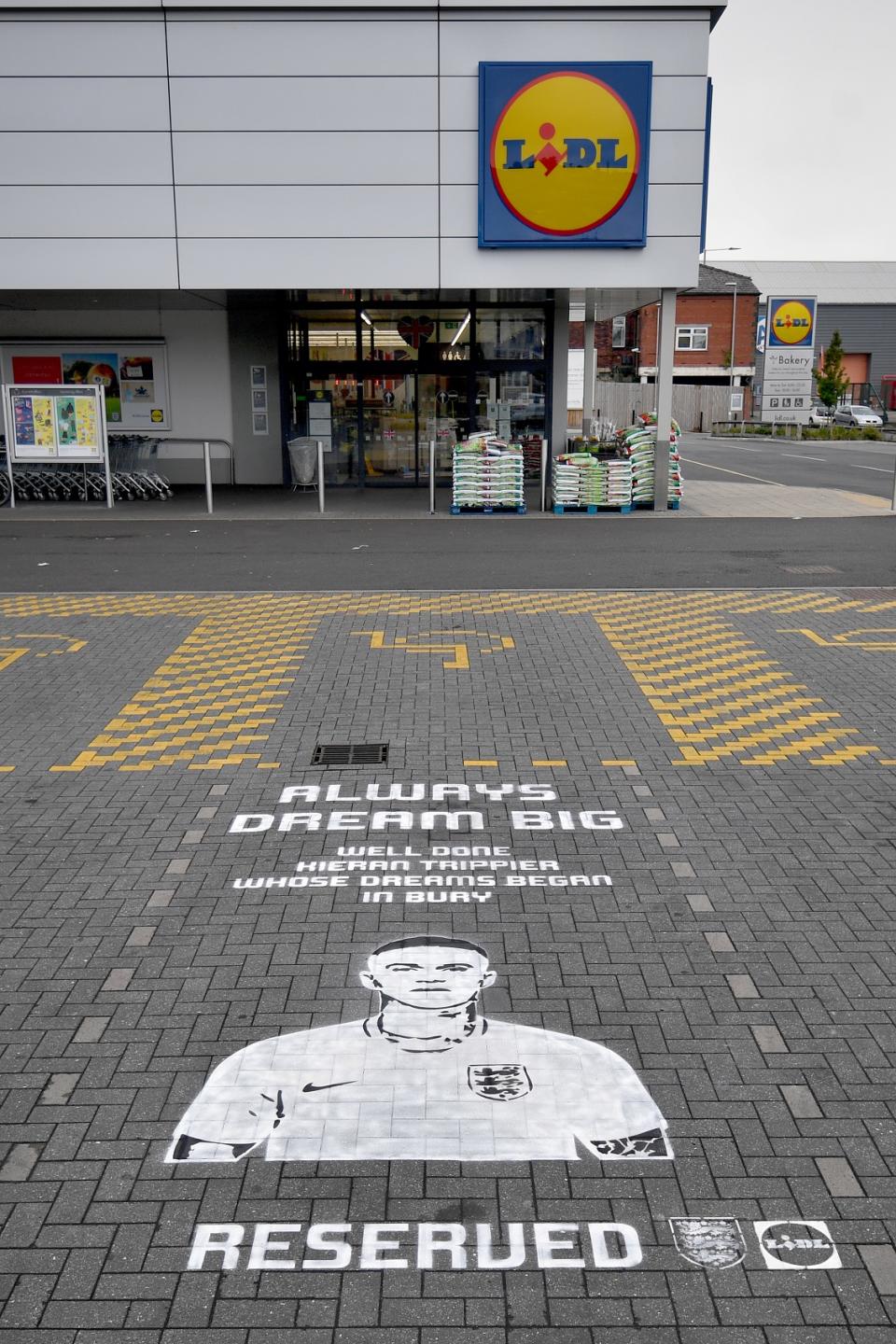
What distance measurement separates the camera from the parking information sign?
34688 mm

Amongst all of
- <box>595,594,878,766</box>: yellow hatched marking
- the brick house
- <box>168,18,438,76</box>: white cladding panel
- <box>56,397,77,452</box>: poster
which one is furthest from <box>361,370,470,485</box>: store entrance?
the brick house

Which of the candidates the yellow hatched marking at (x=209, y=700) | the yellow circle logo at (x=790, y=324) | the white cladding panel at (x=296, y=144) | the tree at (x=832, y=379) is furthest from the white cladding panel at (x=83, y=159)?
the tree at (x=832, y=379)

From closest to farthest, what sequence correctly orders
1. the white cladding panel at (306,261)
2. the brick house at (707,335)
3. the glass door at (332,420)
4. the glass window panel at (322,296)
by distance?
the white cladding panel at (306,261) → the glass window panel at (322,296) → the glass door at (332,420) → the brick house at (707,335)

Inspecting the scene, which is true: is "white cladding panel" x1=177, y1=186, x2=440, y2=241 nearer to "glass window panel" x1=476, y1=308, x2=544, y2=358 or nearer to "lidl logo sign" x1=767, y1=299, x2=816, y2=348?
"glass window panel" x1=476, y1=308, x2=544, y2=358

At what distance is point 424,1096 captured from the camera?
456 cm

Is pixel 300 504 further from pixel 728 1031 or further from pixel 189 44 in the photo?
pixel 728 1031

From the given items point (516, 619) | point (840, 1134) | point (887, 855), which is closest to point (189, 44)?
point (516, 619)

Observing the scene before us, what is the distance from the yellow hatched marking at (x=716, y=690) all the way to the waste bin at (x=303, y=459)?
12.9 meters

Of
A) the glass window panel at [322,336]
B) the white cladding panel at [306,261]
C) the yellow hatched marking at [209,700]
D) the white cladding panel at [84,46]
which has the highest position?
the white cladding panel at [84,46]

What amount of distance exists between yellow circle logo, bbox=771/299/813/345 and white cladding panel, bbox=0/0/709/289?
606 inches

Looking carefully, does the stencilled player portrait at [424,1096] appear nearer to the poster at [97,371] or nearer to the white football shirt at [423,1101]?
the white football shirt at [423,1101]

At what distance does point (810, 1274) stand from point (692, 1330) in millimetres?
431

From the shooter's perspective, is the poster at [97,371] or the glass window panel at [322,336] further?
the poster at [97,371]

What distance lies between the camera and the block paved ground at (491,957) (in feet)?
11.8
